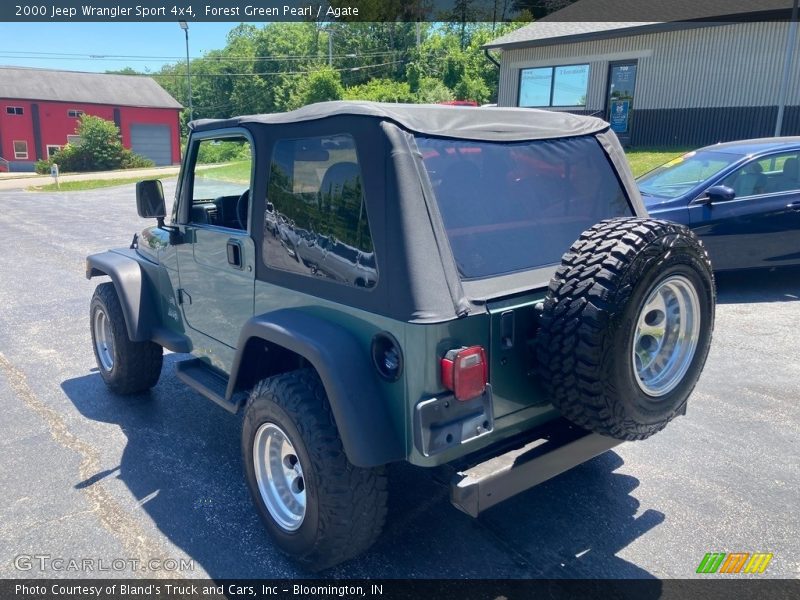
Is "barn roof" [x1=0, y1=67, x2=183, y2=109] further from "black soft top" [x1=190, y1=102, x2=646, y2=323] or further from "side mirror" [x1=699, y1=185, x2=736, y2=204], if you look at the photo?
"black soft top" [x1=190, y1=102, x2=646, y2=323]

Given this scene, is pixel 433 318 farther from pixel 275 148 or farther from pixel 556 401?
pixel 275 148

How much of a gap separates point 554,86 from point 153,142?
1546 inches

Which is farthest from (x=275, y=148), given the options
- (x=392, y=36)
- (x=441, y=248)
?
(x=392, y=36)

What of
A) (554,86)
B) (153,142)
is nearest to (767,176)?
(554,86)

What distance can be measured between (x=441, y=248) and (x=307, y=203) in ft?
2.65

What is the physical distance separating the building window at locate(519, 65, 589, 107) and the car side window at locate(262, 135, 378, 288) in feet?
65.5

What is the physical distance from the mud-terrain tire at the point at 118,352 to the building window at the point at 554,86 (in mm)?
19354

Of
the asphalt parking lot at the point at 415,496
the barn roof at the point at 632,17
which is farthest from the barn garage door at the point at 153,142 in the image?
the asphalt parking lot at the point at 415,496

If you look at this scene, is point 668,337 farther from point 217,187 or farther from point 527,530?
point 217,187

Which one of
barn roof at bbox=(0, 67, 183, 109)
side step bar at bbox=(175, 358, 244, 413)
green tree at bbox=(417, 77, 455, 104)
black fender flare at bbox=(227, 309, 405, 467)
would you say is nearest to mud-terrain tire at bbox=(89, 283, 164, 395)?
side step bar at bbox=(175, 358, 244, 413)

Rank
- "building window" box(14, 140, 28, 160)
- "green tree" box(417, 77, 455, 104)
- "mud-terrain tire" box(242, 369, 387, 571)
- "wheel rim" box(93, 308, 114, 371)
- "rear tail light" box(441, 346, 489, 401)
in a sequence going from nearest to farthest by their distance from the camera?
"rear tail light" box(441, 346, 489, 401)
"mud-terrain tire" box(242, 369, 387, 571)
"wheel rim" box(93, 308, 114, 371)
"green tree" box(417, 77, 455, 104)
"building window" box(14, 140, 28, 160)

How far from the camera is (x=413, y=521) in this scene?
3.31m

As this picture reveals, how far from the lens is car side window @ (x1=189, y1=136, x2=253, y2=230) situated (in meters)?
3.78

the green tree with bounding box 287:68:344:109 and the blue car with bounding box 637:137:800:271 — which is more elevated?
the green tree with bounding box 287:68:344:109
